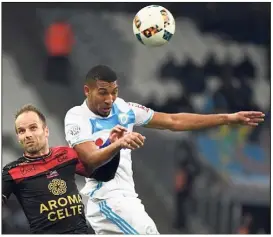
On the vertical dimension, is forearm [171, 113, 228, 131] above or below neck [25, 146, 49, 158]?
below

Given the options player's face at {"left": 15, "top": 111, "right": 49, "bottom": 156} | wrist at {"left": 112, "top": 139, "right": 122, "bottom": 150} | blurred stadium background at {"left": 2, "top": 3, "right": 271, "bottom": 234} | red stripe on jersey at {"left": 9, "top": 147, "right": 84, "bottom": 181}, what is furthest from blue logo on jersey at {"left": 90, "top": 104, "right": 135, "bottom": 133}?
blurred stadium background at {"left": 2, "top": 3, "right": 271, "bottom": 234}

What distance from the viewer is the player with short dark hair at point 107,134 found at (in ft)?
26.5

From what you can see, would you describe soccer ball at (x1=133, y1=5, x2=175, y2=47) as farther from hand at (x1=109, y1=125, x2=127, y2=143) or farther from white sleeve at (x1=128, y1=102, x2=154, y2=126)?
hand at (x1=109, y1=125, x2=127, y2=143)

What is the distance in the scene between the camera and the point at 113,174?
8.05 meters

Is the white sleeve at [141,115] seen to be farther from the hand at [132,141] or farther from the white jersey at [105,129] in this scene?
the hand at [132,141]

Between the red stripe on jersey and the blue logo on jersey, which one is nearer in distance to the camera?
the red stripe on jersey

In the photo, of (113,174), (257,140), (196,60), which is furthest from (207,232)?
(113,174)

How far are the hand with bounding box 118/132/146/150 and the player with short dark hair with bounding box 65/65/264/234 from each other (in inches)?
35.1

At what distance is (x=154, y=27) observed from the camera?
8922 mm

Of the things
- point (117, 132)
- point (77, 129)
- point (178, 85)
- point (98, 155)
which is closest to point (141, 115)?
point (77, 129)

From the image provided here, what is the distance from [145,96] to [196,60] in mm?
1814

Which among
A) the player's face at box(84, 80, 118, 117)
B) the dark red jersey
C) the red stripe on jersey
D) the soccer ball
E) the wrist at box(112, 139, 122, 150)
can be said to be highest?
the soccer ball

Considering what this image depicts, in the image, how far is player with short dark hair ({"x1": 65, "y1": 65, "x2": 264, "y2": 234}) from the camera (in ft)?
26.5

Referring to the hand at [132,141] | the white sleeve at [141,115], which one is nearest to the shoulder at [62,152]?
the hand at [132,141]
